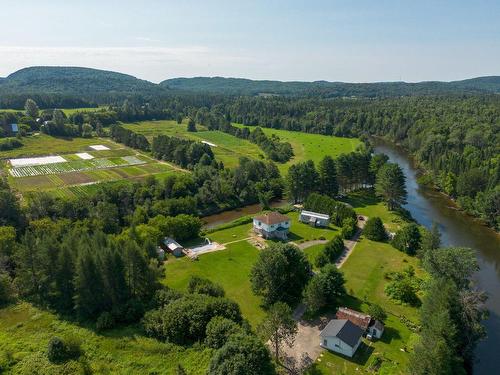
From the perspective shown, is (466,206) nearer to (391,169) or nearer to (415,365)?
(391,169)

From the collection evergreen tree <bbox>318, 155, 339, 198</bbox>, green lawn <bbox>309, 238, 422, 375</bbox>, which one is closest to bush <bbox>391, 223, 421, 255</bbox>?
green lawn <bbox>309, 238, 422, 375</bbox>

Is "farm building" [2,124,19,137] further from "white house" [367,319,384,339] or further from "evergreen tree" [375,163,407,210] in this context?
"white house" [367,319,384,339]

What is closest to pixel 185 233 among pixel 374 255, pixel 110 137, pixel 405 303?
pixel 374 255

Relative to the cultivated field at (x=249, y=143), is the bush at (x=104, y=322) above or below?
above

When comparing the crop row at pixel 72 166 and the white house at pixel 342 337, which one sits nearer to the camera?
the white house at pixel 342 337

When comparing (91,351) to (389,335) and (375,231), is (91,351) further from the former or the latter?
(375,231)

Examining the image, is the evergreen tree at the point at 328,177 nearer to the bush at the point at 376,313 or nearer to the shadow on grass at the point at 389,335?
the bush at the point at 376,313

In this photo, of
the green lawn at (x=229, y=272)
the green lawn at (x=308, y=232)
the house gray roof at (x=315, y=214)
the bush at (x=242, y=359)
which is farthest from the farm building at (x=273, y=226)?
the bush at (x=242, y=359)
